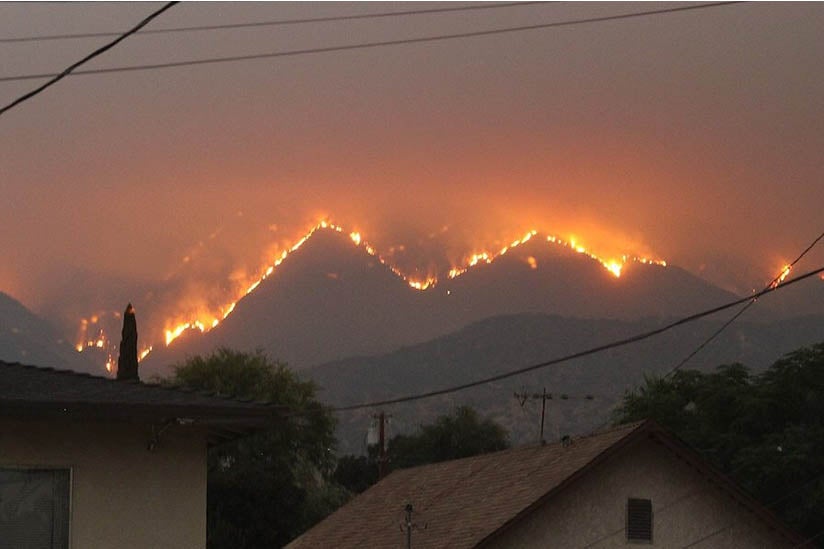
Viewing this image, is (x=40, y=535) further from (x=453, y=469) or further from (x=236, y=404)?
(x=453, y=469)

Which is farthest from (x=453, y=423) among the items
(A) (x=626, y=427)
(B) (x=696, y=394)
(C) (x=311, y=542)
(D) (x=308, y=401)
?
(A) (x=626, y=427)

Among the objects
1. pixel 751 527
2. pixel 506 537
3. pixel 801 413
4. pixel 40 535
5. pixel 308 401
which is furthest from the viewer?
pixel 308 401

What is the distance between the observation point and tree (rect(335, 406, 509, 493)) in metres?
82.9

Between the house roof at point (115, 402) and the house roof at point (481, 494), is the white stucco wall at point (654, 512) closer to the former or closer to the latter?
the house roof at point (481, 494)

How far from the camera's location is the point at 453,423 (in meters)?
90.3

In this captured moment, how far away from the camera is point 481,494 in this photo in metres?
35.1

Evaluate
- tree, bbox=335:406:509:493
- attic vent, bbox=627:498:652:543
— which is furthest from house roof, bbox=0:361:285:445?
tree, bbox=335:406:509:493

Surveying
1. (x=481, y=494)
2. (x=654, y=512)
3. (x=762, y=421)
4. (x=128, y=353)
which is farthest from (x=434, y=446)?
(x=128, y=353)

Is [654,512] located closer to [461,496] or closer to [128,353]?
[461,496]

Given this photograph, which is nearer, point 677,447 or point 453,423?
point 677,447

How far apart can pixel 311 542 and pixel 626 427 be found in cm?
1005

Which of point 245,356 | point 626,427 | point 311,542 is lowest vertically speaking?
point 311,542

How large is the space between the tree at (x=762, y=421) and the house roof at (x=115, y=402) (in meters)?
37.9

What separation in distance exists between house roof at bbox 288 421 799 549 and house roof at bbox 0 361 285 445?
54.6ft
